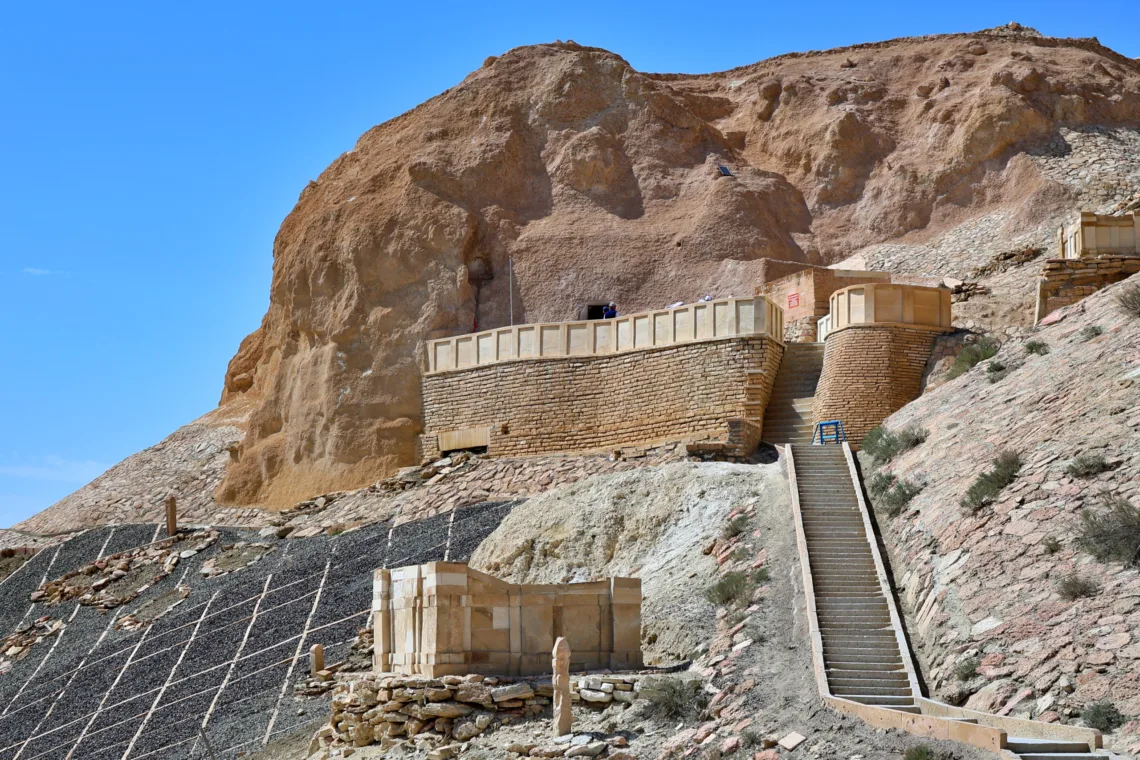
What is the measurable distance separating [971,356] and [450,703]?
12.4 meters

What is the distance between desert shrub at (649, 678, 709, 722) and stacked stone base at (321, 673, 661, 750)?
30 cm

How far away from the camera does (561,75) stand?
129ft

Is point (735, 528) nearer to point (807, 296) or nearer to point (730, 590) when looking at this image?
point (730, 590)

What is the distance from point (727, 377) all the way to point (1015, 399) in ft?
Result: 27.5

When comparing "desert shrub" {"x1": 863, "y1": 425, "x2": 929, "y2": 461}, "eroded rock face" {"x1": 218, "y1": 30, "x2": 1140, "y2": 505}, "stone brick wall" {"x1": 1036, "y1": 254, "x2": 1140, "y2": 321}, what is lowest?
"desert shrub" {"x1": 863, "y1": 425, "x2": 929, "y2": 461}

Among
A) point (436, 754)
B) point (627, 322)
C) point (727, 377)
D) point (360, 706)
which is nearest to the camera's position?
point (436, 754)

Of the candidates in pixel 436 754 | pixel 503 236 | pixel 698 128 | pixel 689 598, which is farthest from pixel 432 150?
pixel 436 754

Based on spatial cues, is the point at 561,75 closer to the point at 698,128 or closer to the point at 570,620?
the point at 698,128

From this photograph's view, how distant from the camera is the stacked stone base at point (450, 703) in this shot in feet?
55.9

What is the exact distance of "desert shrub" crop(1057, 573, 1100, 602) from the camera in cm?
1444

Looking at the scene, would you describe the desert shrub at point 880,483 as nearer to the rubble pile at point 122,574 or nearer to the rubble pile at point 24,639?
the rubble pile at point 122,574

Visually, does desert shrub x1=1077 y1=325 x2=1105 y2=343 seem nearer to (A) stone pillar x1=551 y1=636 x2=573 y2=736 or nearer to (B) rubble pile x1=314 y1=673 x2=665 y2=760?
(B) rubble pile x1=314 y1=673 x2=665 y2=760

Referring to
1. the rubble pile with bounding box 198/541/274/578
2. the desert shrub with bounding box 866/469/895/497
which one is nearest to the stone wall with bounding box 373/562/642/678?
the desert shrub with bounding box 866/469/895/497

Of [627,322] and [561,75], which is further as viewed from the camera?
[561,75]
